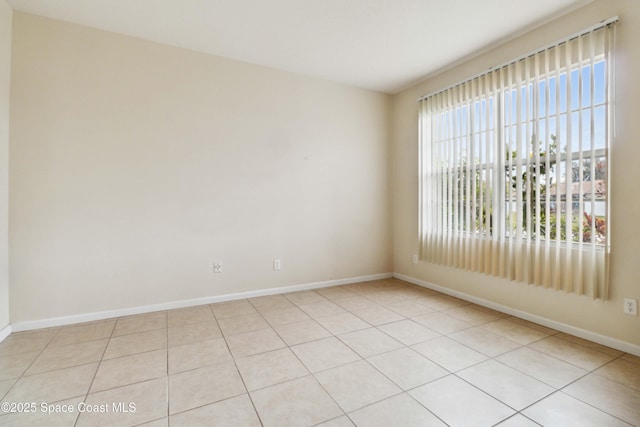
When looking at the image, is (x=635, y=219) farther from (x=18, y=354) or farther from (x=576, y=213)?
(x=18, y=354)

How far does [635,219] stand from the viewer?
213 cm

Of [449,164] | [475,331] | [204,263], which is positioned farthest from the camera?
[449,164]

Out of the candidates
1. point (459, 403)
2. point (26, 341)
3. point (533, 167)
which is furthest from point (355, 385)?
point (26, 341)

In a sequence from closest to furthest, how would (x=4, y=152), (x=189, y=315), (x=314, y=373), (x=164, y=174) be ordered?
(x=314, y=373), (x=4, y=152), (x=189, y=315), (x=164, y=174)

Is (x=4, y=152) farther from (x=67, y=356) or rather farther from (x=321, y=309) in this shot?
(x=321, y=309)

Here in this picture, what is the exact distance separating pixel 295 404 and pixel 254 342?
837 mm

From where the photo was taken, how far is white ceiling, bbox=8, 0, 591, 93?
242 centimetres

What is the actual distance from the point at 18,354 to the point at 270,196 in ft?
8.06

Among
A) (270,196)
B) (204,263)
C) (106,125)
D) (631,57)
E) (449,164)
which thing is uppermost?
(631,57)

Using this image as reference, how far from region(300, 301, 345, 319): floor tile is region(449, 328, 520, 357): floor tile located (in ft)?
3.66

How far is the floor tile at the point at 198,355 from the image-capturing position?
2.01 metres

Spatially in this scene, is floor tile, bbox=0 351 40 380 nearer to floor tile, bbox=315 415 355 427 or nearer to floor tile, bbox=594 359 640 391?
floor tile, bbox=315 415 355 427

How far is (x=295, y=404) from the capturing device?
5.29 feet

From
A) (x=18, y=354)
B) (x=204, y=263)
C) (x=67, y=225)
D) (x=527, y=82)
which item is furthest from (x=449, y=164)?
(x=18, y=354)
